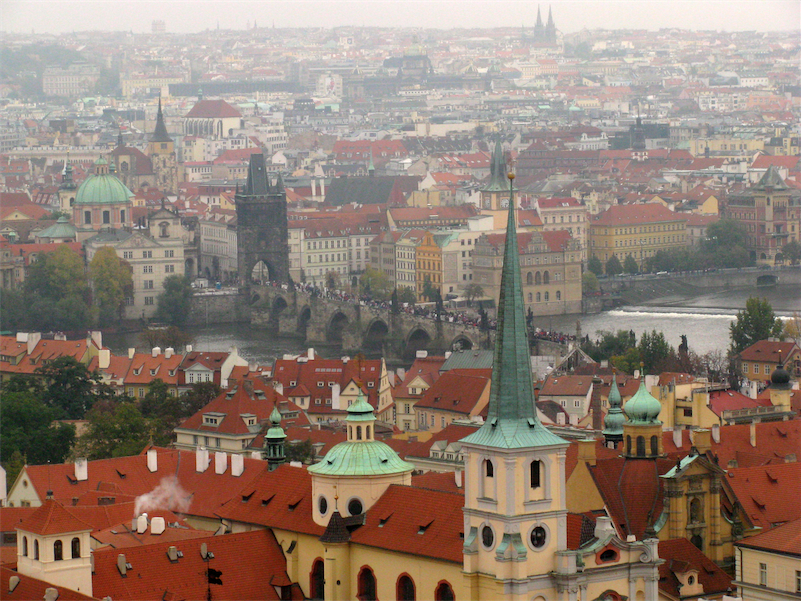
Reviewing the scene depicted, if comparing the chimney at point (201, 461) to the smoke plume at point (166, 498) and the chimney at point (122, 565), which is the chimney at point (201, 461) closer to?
the smoke plume at point (166, 498)

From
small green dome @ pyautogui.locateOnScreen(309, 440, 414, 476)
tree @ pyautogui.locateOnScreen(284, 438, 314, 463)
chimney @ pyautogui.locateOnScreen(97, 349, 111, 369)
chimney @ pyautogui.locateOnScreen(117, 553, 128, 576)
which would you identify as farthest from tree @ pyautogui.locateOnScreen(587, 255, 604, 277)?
chimney @ pyautogui.locateOnScreen(117, 553, 128, 576)

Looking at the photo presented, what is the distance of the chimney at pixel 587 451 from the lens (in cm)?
3302

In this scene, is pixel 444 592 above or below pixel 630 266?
above

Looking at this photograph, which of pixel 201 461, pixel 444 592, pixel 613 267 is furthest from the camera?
pixel 613 267

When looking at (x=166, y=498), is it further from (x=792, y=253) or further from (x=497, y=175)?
(x=792, y=253)

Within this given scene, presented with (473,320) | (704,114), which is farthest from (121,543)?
(704,114)

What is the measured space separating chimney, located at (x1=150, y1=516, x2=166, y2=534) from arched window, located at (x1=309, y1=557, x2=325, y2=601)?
2.15 m

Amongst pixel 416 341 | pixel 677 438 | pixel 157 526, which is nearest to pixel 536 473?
pixel 157 526

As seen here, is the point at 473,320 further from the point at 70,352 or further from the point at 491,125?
the point at 491,125

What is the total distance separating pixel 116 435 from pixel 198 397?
20.6ft

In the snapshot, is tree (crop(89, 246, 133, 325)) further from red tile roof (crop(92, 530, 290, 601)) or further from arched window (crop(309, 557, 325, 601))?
→ arched window (crop(309, 557, 325, 601))

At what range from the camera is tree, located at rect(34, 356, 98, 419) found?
53.0 m

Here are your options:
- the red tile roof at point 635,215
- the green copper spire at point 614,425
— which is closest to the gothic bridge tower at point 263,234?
the red tile roof at point 635,215

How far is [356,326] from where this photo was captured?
77562 mm
